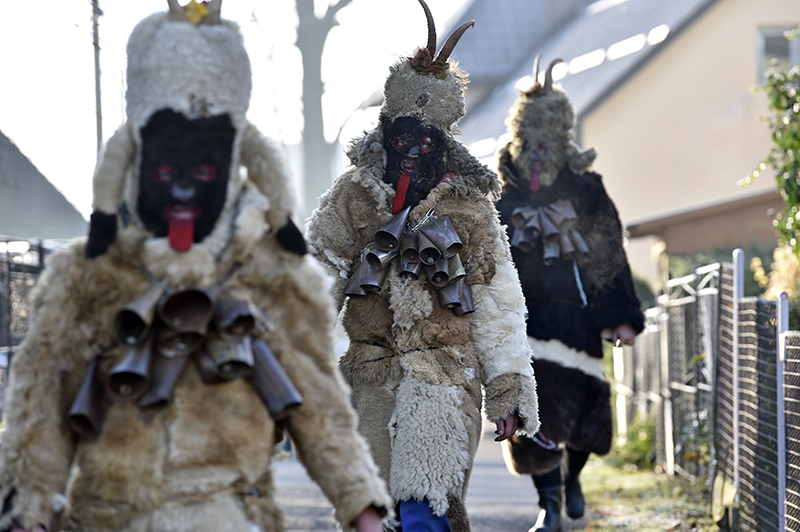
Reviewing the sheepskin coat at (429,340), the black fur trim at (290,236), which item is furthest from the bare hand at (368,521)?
the sheepskin coat at (429,340)

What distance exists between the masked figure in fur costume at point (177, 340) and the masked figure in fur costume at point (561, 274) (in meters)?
3.29

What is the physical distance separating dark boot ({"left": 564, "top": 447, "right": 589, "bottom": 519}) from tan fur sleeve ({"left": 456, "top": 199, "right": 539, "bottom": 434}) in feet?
7.38

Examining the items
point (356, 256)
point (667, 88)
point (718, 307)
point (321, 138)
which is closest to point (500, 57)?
point (321, 138)

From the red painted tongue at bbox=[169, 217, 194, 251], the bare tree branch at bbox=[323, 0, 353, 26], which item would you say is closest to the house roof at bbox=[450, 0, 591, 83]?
the bare tree branch at bbox=[323, 0, 353, 26]

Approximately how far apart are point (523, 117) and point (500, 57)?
97.2 feet

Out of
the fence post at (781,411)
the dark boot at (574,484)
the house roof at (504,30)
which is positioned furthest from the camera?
the house roof at (504,30)

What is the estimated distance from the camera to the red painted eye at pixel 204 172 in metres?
2.94

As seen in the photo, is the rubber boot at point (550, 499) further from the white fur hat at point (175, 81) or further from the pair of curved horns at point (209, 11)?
the pair of curved horns at point (209, 11)

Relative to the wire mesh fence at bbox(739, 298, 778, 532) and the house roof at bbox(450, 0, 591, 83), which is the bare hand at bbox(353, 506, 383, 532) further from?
the house roof at bbox(450, 0, 591, 83)

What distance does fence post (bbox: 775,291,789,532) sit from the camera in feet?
16.7

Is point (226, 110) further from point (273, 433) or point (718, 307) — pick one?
point (718, 307)

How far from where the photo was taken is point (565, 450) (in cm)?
671

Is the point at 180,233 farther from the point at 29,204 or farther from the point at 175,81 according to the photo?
the point at 29,204

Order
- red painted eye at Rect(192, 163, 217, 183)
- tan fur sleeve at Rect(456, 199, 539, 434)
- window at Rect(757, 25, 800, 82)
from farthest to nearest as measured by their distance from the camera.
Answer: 1. window at Rect(757, 25, 800, 82)
2. tan fur sleeve at Rect(456, 199, 539, 434)
3. red painted eye at Rect(192, 163, 217, 183)
